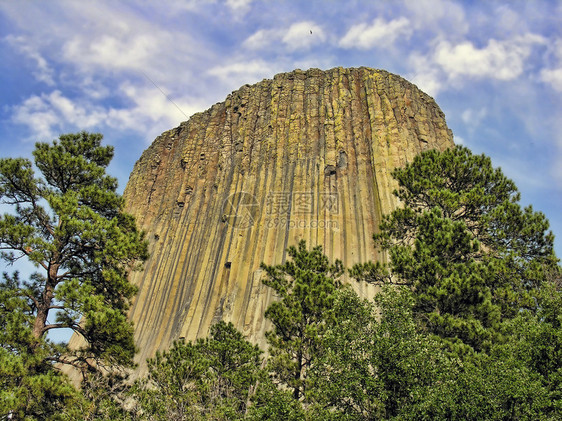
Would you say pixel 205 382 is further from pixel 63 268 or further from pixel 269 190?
pixel 269 190

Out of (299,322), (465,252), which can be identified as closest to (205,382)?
(299,322)

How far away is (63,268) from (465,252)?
12.6 meters

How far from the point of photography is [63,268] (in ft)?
→ 45.5

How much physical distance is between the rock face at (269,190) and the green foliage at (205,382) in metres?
11.0

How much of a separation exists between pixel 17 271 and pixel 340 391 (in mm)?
9850

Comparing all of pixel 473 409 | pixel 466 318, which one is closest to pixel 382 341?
pixel 473 409

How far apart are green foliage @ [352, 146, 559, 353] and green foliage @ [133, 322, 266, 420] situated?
586 centimetres

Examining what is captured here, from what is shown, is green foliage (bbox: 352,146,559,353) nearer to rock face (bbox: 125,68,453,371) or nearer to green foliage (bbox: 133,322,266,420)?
green foliage (bbox: 133,322,266,420)

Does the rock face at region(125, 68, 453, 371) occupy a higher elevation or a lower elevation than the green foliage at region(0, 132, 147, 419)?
higher

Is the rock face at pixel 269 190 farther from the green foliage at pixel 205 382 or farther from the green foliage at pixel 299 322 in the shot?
the green foliage at pixel 299 322

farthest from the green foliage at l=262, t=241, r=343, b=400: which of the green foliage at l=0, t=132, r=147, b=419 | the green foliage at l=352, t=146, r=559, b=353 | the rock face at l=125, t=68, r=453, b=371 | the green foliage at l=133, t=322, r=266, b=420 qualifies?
the rock face at l=125, t=68, r=453, b=371

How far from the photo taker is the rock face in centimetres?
3319

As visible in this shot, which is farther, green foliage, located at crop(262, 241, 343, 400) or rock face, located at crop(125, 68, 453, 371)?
rock face, located at crop(125, 68, 453, 371)

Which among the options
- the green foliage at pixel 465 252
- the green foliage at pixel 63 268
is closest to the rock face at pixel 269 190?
the green foliage at pixel 465 252
